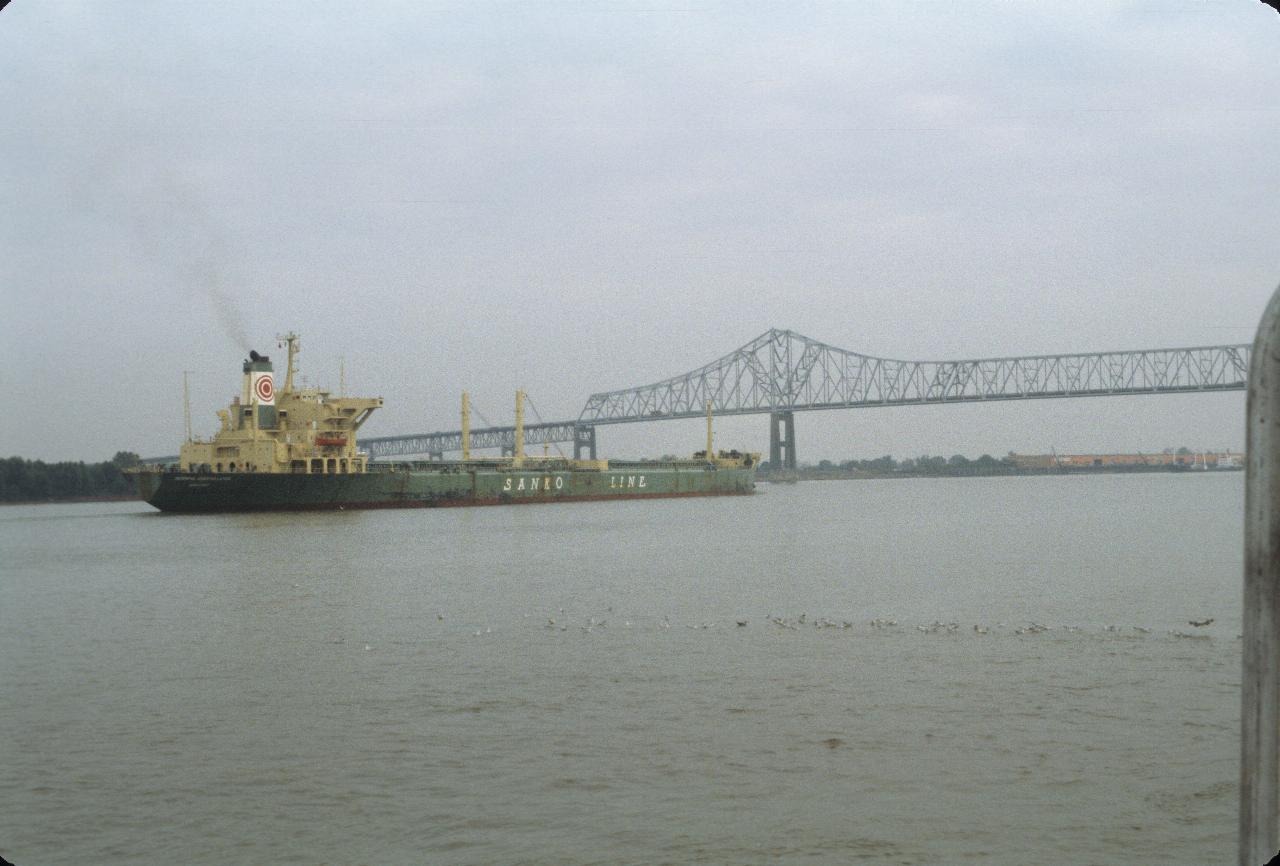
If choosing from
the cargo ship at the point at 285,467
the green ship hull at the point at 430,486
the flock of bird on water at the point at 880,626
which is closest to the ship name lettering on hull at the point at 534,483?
the green ship hull at the point at 430,486

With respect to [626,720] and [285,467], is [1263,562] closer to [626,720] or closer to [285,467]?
[626,720]

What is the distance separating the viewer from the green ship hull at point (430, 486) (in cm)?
4688

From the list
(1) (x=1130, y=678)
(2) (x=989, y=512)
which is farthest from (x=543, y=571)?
(2) (x=989, y=512)

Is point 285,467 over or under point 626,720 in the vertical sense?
over

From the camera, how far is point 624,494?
70812 mm

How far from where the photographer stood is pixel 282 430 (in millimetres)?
48969

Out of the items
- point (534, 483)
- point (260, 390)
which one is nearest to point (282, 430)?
point (260, 390)

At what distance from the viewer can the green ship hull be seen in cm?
4688

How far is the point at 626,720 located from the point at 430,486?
45606 millimetres

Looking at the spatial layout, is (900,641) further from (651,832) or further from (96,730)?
(96,730)

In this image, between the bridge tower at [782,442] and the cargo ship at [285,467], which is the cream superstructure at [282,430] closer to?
the cargo ship at [285,467]

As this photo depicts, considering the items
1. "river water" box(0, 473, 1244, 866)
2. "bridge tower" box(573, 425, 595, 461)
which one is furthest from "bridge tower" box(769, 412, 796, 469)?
"river water" box(0, 473, 1244, 866)

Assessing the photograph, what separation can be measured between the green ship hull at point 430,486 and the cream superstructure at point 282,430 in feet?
3.00

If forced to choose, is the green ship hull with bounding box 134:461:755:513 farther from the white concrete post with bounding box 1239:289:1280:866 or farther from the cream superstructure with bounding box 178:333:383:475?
the white concrete post with bounding box 1239:289:1280:866
